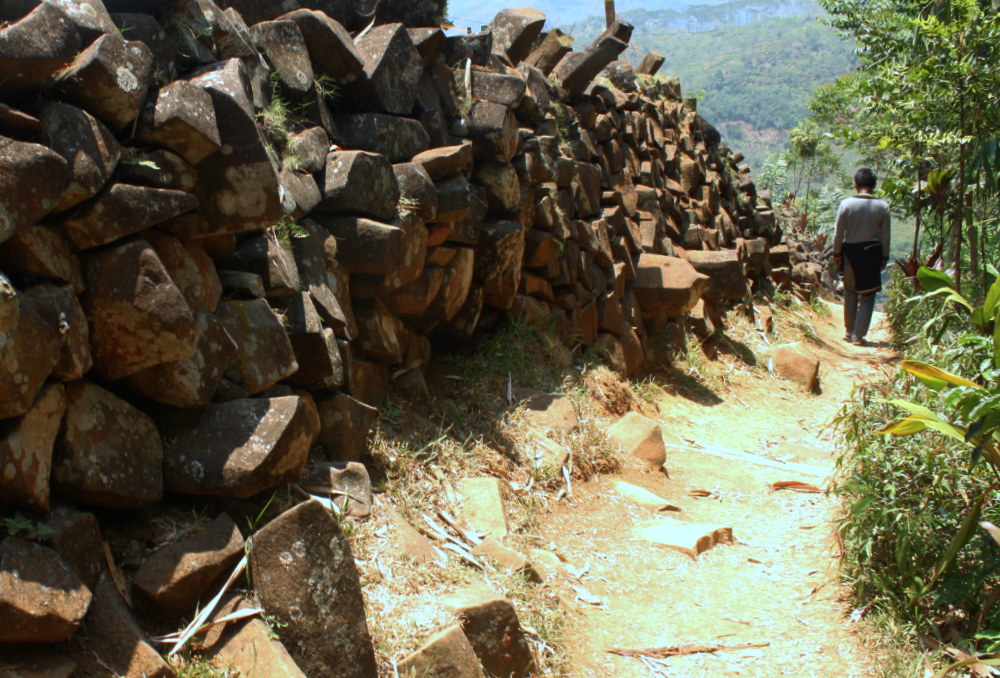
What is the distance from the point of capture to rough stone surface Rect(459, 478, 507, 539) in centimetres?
360

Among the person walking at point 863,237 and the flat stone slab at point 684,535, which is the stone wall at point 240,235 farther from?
the person walking at point 863,237

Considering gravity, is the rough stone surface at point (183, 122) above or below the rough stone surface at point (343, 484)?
above

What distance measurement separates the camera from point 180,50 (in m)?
2.82

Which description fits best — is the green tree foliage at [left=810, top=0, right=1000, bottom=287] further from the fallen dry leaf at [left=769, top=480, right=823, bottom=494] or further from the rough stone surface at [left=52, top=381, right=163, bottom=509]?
the rough stone surface at [left=52, top=381, right=163, bottom=509]

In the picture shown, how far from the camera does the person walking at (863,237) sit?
26.0 feet

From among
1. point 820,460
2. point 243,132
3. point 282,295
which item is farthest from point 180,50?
point 820,460

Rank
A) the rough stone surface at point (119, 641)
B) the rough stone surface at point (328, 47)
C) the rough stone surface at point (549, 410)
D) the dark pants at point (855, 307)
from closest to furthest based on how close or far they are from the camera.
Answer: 1. the rough stone surface at point (119, 641)
2. the rough stone surface at point (328, 47)
3. the rough stone surface at point (549, 410)
4. the dark pants at point (855, 307)

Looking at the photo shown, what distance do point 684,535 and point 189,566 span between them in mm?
2680

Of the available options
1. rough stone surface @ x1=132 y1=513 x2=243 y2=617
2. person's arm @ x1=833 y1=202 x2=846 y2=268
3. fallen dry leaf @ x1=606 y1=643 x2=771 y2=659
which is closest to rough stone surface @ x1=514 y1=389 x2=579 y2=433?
fallen dry leaf @ x1=606 y1=643 x2=771 y2=659

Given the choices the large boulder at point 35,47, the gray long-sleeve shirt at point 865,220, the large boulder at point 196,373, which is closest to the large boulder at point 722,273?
the gray long-sleeve shirt at point 865,220

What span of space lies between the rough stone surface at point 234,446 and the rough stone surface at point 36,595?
534 mm

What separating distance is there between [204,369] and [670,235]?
261 inches

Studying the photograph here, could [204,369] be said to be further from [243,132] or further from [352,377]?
[352,377]

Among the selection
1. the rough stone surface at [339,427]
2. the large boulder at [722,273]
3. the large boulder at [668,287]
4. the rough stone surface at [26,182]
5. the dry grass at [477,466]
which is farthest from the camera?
the large boulder at [722,273]
